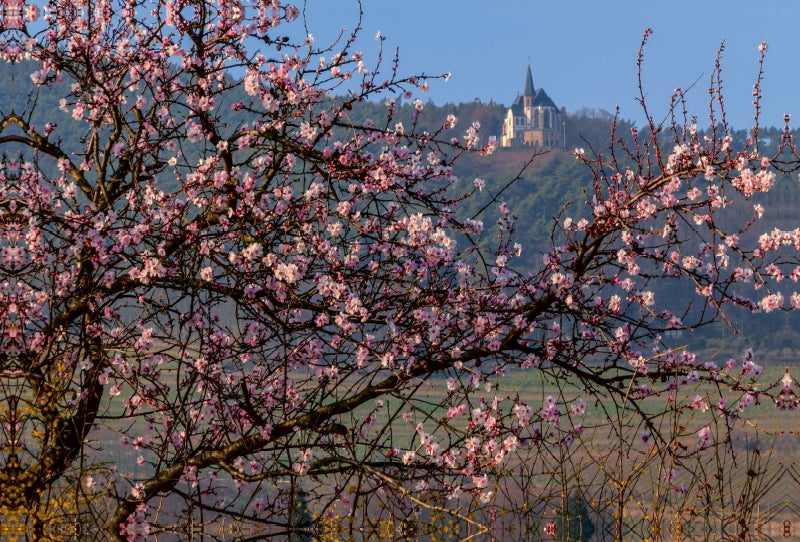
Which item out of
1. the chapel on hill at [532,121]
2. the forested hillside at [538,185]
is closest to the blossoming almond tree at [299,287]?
the forested hillside at [538,185]

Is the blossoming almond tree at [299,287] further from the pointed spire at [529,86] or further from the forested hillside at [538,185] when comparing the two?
the pointed spire at [529,86]

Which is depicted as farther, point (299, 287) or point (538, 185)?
point (538, 185)

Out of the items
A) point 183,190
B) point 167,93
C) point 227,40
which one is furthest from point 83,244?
point 227,40

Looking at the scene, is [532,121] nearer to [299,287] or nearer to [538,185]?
[538,185]

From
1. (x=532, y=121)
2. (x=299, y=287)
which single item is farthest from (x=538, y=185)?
(x=299, y=287)

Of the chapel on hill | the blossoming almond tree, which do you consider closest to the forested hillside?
the chapel on hill

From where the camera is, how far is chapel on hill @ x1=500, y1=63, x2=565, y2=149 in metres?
176

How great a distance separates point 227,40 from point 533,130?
172 m

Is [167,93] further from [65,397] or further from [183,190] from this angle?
[65,397]

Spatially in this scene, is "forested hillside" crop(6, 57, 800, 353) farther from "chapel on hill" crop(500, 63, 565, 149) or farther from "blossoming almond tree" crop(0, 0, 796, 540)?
"blossoming almond tree" crop(0, 0, 796, 540)

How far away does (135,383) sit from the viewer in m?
8.12

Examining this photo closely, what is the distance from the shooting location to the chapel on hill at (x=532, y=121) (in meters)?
176

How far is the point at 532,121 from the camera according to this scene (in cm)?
17862

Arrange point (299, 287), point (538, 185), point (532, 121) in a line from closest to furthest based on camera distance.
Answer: point (299, 287), point (538, 185), point (532, 121)
